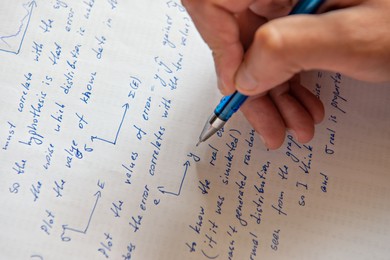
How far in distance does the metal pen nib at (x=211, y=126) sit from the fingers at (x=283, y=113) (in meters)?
0.04

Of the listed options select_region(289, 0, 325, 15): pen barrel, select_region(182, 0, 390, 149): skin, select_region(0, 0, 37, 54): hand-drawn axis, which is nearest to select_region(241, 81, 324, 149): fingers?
select_region(182, 0, 390, 149): skin

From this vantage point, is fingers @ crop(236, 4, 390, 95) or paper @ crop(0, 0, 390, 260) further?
paper @ crop(0, 0, 390, 260)

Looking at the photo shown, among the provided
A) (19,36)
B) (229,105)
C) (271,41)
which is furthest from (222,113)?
(19,36)

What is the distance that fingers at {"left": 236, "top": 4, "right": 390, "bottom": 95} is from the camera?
45 cm

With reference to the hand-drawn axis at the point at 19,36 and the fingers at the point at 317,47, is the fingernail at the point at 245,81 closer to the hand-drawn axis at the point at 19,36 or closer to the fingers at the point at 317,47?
A: the fingers at the point at 317,47

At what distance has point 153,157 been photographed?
0.59 metres

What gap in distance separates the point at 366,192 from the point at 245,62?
237mm

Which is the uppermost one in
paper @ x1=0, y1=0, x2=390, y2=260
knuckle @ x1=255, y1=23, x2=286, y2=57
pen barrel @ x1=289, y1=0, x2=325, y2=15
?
pen barrel @ x1=289, y1=0, x2=325, y2=15

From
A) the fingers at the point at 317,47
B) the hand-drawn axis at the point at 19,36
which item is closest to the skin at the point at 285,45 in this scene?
the fingers at the point at 317,47

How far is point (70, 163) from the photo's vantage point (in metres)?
0.58

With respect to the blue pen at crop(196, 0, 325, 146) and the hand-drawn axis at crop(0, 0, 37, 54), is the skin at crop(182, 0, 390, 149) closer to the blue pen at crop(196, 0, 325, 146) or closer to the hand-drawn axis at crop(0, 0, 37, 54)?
the blue pen at crop(196, 0, 325, 146)

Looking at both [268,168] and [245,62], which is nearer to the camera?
[245,62]

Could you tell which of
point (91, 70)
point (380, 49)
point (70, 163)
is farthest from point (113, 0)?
point (380, 49)

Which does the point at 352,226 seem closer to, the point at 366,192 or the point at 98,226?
the point at 366,192
